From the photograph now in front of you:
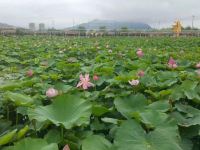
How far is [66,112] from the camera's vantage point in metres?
1.60

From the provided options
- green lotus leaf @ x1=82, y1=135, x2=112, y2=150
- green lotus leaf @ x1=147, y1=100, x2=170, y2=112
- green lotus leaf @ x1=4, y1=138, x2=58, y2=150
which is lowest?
green lotus leaf @ x1=82, y1=135, x2=112, y2=150

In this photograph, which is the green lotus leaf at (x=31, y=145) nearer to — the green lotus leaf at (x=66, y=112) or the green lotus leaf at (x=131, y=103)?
the green lotus leaf at (x=66, y=112)

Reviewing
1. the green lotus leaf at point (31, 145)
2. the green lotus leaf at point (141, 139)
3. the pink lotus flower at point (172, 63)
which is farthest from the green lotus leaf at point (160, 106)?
the pink lotus flower at point (172, 63)

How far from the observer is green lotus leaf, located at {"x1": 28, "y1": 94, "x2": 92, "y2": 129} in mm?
1503

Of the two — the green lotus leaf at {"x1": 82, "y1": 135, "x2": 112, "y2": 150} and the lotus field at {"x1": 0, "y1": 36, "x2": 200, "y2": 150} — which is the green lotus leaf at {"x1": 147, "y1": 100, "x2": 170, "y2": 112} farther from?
the green lotus leaf at {"x1": 82, "y1": 135, "x2": 112, "y2": 150}

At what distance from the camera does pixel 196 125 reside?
5.48ft

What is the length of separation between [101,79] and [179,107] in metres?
0.82

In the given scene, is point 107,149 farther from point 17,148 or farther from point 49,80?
point 49,80

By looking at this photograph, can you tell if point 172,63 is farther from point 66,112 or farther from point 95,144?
point 95,144

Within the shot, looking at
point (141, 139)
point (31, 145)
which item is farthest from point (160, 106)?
point (31, 145)

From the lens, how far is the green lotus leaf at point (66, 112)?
59.2 inches

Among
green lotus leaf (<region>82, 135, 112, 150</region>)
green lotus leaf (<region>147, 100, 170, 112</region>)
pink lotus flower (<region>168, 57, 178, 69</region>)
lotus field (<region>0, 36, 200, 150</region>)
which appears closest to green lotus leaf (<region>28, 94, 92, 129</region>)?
lotus field (<region>0, 36, 200, 150</region>)

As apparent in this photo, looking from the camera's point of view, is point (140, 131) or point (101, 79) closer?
point (140, 131)

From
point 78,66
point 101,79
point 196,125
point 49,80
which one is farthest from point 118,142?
point 78,66
